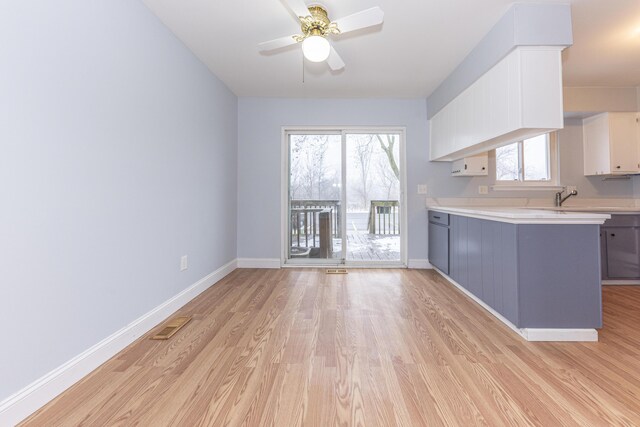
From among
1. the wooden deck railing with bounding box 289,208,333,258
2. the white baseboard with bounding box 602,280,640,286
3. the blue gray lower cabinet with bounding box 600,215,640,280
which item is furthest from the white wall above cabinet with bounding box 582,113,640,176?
the wooden deck railing with bounding box 289,208,333,258

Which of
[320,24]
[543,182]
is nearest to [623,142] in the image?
[543,182]

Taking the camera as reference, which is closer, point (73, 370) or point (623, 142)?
point (73, 370)

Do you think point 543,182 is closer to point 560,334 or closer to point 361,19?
point 560,334

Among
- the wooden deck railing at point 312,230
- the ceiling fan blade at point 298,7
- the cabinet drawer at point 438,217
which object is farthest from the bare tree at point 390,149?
the ceiling fan blade at point 298,7

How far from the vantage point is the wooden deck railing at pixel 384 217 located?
4.05 m

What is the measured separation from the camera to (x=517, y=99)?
1982mm

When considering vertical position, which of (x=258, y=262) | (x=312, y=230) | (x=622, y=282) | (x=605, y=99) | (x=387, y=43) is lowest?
(x=622, y=282)

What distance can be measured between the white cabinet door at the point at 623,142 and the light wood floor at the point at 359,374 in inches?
73.6

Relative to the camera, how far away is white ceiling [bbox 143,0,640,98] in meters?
2.06

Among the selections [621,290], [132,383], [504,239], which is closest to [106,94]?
[132,383]

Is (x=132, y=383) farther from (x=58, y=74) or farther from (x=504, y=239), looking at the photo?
(x=504, y=239)

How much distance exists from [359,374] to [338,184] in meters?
2.81

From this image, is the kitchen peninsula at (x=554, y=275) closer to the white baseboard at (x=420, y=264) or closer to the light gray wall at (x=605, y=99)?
the white baseboard at (x=420, y=264)

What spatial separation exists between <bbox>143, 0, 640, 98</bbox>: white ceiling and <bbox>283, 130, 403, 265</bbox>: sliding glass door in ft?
2.22
